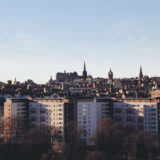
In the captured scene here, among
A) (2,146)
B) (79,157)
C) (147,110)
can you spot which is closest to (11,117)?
(2,146)

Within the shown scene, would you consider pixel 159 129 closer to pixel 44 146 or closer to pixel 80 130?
pixel 80 130

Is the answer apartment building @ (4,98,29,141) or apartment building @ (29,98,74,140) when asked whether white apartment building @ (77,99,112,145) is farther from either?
apartment building @ (4,98,29,141)

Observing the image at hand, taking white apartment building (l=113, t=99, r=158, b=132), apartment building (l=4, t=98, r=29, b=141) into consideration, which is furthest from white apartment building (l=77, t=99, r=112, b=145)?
apartment building (l=4, t=98, r=29, b=141)

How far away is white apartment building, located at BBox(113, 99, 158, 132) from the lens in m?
98.0

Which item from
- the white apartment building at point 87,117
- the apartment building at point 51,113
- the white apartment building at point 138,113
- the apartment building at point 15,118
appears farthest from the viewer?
the white apartment building at point 138,113

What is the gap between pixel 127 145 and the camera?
269 ft

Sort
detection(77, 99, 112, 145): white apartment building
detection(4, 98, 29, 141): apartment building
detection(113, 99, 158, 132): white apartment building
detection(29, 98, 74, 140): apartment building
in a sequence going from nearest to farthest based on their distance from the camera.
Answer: detection(4, 98, 29, 141): apartment building, detection(77, 99, 112, 145): white apartment building, detection(29, 98, 74, 140): apartment building, detection(113, 99, 158, 132): white apartment building

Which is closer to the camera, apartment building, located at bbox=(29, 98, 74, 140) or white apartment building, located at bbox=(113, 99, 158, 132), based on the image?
apartment building, located at bbox=(29, 98, 74, 140)

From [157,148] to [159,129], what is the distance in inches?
413

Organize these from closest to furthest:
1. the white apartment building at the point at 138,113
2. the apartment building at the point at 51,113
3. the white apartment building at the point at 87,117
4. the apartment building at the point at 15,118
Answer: the apartment building at the point at 15,118 → the white apartment building at the point at 87,117 → the apartment building at the point at 51,113 → the white apartment building at the point at 138,113

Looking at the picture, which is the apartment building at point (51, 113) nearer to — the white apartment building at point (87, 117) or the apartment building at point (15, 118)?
the apartment building at point (15, 118)

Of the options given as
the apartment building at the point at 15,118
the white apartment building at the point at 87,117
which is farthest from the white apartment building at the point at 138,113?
the apartment building at the point at 15,118

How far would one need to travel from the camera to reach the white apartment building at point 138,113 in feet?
322

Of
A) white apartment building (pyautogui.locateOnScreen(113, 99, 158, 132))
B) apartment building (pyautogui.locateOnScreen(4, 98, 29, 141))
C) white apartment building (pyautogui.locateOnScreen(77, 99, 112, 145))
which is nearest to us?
apartment building (pyautogui.locateOnScreen(4, 98, 29, 141))
